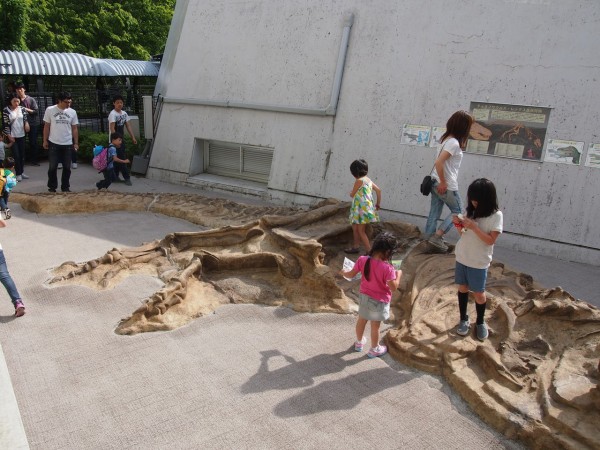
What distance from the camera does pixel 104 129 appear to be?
14180 millimetres

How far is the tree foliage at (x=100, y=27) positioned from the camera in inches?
898

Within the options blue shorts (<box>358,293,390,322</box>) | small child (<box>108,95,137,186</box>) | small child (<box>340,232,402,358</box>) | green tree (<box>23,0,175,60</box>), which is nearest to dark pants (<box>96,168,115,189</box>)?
small child (<box>108,95,137,186</box>)

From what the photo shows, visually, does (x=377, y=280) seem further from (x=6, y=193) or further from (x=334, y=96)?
(x=6, y=193)

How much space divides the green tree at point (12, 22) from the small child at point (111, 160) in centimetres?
1269

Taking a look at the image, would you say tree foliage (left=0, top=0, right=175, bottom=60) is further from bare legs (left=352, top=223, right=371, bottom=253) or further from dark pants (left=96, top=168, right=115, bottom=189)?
bare legs (left=352, top=223, right=371, bottom=253)

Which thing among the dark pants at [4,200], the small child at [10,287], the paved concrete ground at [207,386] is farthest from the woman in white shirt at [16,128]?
the small child at [10,287]

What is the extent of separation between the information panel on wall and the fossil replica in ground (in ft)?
7.58

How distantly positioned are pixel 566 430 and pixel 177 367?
9.22ft

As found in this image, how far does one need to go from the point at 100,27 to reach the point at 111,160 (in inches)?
679

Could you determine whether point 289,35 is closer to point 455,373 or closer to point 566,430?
point 455,373

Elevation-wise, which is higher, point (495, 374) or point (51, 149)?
point (51, 149)

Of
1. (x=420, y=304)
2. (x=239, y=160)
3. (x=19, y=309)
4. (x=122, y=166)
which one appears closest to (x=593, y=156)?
(x=420, y=304)

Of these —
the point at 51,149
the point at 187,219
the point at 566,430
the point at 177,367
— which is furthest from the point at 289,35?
the point at 566,430

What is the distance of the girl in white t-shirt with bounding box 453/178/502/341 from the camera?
13.0 feet
